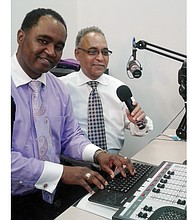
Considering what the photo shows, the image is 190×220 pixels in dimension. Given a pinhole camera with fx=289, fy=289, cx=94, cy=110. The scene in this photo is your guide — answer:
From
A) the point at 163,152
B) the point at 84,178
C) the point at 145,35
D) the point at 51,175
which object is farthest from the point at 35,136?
the point at 145,35

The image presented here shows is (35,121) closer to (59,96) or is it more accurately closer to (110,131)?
(59,96)

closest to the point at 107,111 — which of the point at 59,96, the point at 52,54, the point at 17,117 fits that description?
the point at 59,96

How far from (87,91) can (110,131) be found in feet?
0.91

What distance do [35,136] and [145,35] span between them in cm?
132

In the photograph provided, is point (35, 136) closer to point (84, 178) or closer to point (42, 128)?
point (42, 128)

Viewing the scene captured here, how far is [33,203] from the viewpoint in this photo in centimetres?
117

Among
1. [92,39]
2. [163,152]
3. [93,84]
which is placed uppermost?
[92,39]

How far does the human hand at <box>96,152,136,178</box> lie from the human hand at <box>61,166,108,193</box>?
67 mm

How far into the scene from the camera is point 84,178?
3.25 ft

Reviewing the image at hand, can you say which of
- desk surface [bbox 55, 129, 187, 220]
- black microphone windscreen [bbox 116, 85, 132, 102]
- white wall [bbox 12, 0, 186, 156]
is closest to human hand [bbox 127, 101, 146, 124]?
black microphone windscreen [bbox 116, 85, 132, 102]

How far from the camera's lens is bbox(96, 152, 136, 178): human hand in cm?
102

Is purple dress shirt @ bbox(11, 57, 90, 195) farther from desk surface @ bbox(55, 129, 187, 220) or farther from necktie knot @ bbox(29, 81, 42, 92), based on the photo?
desk surface @ bbox(55, 129, 187, 220)

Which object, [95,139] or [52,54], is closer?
[52,54]

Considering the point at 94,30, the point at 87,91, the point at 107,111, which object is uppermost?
the point at 94,30
